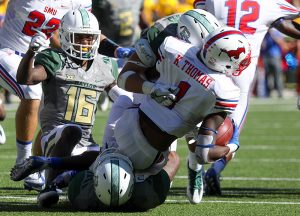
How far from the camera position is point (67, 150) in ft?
18.2

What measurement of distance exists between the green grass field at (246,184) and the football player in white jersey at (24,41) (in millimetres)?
417

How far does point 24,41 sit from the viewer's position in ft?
22.6

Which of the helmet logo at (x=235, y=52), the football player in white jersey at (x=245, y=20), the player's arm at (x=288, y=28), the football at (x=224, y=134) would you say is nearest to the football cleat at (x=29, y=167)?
the football at (x=224, y=134)

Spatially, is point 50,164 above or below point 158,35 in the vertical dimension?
below

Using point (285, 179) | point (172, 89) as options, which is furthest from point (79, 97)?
point (285, 179)

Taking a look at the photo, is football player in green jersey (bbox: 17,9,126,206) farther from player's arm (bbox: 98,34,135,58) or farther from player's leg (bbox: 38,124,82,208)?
player's arm (bbox: 98,34,135,58)

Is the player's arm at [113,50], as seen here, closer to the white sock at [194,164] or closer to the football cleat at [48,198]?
the white sock at [194,164]

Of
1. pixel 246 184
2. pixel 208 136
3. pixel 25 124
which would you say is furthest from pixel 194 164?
pixel 25 124

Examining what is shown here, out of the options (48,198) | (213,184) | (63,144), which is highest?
(63,144)

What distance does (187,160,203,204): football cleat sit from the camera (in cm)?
548

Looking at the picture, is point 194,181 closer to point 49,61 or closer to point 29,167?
point 29,167

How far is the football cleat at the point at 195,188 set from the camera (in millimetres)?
5477

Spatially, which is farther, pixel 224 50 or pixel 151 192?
pixel 151 192

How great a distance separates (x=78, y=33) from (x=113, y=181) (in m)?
1.16
